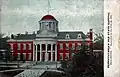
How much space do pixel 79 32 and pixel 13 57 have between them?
41 centimetres

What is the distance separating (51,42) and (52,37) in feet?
0.10

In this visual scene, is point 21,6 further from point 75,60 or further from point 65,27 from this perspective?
point 75,60

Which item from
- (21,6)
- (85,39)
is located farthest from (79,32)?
(21,6)

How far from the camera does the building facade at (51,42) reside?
188 centimetres

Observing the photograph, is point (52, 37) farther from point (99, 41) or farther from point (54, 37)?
point (99, 41)

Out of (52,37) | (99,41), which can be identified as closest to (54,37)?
(52,37)

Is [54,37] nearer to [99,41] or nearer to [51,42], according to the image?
[51,42]

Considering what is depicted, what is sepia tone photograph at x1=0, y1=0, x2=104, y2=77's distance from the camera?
188 centimetres

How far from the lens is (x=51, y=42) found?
6.21 feet

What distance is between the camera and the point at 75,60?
1.88 meters

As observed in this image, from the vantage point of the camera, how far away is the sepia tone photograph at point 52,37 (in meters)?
1.88

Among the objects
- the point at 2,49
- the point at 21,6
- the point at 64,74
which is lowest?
the point at 64,74

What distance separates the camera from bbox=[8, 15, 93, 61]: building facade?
1881mm

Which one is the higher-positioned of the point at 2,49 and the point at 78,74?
the point at 2,49
